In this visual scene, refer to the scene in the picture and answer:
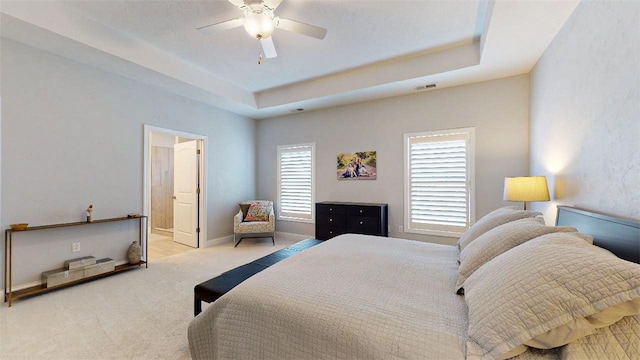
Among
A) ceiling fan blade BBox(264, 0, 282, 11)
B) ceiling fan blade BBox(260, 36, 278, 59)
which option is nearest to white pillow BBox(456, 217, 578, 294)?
ceiling fan blade BBox(264, 0, 282, 11)

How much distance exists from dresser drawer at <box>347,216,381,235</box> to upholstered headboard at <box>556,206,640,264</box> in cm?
254

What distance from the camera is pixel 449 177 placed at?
399 cm

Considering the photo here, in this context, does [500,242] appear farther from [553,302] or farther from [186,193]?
[186,193]

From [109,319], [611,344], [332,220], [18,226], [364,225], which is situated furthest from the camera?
[332,220]

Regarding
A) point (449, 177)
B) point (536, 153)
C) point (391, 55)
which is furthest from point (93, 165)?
point (536, 153)

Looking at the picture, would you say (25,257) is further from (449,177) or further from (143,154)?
(449,177)

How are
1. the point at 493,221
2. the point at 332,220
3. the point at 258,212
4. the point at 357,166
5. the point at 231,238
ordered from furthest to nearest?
the point at 231,238 < the point at 258,212 < the point at 357,166 < the point at 332,220 < the point at 493,221

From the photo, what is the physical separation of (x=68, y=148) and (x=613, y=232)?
495 centimetres

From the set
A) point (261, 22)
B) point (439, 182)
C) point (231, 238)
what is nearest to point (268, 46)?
point (261, 22)

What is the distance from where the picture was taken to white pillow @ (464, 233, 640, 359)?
81cm

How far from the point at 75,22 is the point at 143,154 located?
5.70 ft

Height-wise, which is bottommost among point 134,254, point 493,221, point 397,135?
point 134,254

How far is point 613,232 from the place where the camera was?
136 centimetres

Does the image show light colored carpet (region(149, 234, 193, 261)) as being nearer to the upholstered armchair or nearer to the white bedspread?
the upholstered armchair
